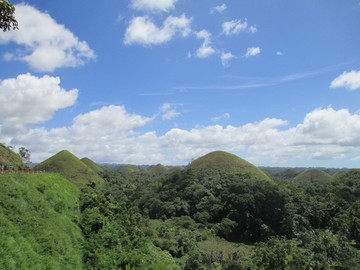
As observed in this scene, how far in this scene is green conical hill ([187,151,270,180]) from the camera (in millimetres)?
89688

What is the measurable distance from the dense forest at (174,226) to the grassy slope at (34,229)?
6 centimetres

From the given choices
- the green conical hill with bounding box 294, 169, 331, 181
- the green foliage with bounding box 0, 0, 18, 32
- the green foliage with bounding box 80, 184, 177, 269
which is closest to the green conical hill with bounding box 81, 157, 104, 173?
the green foliage with bounding box 80, 184, 177, 269

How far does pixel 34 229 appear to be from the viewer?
13.3m

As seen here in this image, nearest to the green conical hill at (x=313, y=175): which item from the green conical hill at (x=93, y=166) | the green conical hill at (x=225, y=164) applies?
the green conical hill at (x=225, y=164)

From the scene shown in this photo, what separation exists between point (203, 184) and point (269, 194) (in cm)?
1806

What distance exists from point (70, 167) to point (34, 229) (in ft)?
231

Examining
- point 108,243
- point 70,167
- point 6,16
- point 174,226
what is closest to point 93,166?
point 70,167

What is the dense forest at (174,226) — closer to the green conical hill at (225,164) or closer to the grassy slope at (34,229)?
the grassy slope at (34,229)

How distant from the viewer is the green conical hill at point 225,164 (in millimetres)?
89688

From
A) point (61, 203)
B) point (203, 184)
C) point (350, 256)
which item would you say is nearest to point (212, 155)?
point (203, 184)

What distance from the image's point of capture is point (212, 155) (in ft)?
351

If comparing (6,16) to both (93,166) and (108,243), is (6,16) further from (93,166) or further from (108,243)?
(93,166)

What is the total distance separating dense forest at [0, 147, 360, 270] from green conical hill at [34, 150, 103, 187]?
646mm

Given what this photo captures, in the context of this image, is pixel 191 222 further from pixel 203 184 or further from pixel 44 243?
pixel 44 243
